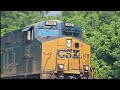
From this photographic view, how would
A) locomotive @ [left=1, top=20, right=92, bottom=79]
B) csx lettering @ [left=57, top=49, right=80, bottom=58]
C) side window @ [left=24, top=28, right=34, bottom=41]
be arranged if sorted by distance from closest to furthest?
locomotive @ [left=1, top=20, right=92, bottom=79]
csx lettering @ [left=57, top=49, right=80, bottom=58]
side window @ [left=24, top=28, right=34, bottom=41]

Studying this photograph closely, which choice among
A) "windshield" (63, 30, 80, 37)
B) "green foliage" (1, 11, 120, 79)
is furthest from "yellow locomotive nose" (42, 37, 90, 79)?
"green foliage" (1, 11, 120, 79)

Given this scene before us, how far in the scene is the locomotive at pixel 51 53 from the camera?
29.4ft

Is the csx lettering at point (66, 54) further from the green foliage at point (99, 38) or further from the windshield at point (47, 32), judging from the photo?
the green foliage at point (99, 38)

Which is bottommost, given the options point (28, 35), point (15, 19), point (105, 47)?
point (105, 47)

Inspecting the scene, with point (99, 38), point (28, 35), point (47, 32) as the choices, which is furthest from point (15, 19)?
point (99, 38)

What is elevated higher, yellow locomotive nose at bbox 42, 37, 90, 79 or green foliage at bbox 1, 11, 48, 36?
green foliage at bbox 1, 11, 48, 36

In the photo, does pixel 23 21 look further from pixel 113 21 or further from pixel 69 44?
pixel 113 21

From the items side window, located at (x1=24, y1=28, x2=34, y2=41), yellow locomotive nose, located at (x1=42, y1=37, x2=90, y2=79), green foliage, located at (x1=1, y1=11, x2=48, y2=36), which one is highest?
green foliage, located at (x1=1, y1=11, x2=48, y2=36)

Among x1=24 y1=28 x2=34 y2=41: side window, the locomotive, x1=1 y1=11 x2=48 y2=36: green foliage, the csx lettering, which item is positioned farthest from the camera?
x1=1 y1=11 x2=48 y2=36: green foliage

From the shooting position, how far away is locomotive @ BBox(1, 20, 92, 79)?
8.95 m

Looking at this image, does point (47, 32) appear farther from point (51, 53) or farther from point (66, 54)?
point (66, 54)

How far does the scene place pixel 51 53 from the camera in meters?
9.05

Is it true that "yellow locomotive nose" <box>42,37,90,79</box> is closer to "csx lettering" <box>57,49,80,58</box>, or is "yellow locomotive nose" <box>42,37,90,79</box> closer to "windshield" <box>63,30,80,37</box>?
"csx lettering" <box>57,49,80,58</box>
